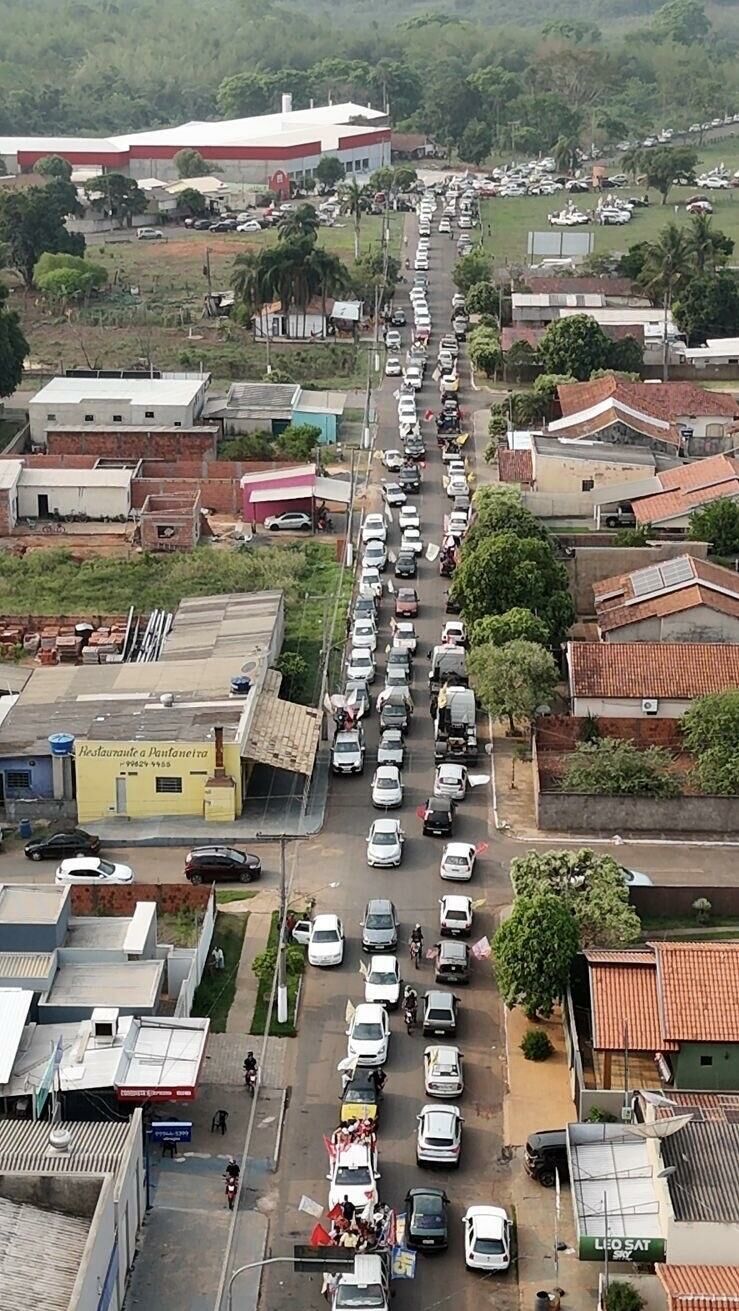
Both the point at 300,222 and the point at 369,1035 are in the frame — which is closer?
the point at 369,1035

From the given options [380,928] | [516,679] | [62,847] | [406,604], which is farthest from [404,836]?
[406,604]

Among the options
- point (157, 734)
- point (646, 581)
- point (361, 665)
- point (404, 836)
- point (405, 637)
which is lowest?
point (405, 637)

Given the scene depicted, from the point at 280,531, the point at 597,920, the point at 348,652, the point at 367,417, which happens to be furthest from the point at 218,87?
the point at 597,920

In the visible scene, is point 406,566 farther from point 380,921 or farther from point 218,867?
point 380,921

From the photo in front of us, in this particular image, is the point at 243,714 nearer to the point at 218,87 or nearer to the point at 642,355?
the point at 642,355

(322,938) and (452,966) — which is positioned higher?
(452,966)

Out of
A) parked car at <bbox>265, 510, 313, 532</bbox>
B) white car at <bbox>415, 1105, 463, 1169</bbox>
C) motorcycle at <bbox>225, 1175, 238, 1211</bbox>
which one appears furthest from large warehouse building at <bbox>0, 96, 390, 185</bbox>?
motorcycle at <bbox>225, 1175, 238, 1211</bbox>

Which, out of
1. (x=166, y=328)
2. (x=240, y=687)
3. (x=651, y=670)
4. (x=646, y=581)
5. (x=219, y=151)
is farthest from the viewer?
(x=219, y=151)

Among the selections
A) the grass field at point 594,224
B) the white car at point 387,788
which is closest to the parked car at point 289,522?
the white car at point 387,788

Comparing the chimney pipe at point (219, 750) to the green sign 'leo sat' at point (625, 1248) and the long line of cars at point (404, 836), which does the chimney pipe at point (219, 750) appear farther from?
the green sign 'leo sat' at point (625, 1248)
